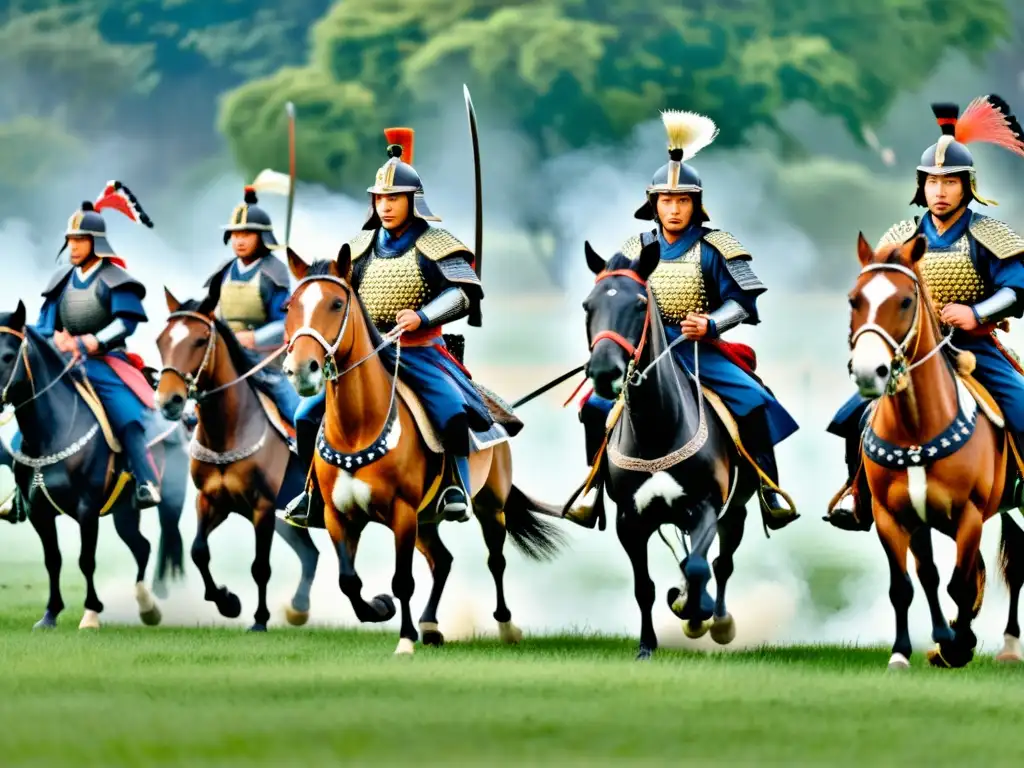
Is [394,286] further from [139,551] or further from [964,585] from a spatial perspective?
[964,585]

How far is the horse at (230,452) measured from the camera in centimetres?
1474

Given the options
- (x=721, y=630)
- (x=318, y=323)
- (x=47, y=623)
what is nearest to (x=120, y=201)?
(x=47, y=623)

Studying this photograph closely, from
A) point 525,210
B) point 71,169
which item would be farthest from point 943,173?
point 71,169

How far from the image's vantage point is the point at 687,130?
1370 cm

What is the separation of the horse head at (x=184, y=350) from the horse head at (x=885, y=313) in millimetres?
4789

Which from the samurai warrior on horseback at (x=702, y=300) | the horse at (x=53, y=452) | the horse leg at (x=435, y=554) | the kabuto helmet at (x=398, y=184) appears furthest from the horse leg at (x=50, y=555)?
the samurai warrior on horseback at (x=702, y=300)

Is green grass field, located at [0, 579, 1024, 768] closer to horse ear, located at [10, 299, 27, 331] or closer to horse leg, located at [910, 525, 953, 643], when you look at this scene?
horse leg, located at [910, 525, 953, 643]

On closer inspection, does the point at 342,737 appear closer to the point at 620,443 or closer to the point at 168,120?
the point at 620,443

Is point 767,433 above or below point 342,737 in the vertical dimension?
above

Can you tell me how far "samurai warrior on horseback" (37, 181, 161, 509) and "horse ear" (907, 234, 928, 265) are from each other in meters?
6.33

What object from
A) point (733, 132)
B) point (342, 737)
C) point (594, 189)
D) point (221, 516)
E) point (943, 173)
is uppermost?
point (733, 132)

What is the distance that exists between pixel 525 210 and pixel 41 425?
401 inches

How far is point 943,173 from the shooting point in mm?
12602

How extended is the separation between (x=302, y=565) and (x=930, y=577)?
594 cm
